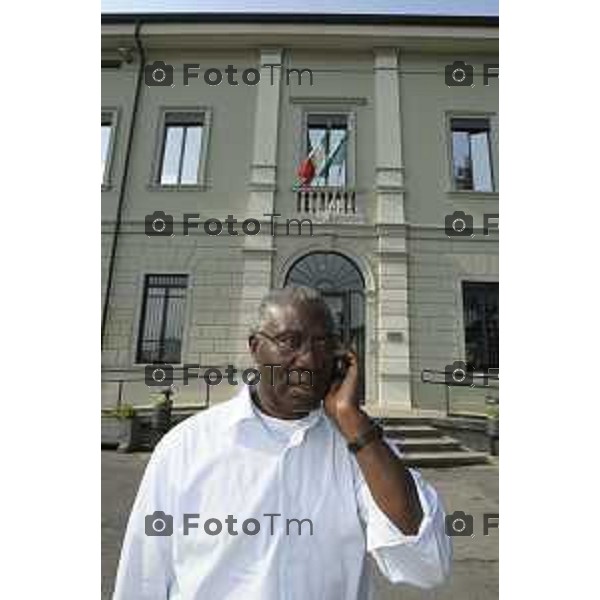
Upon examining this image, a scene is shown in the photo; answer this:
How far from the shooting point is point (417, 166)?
9625 millimetres

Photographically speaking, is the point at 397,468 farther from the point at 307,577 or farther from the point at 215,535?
the point at 215,535

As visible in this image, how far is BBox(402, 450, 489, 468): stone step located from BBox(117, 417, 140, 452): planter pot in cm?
364

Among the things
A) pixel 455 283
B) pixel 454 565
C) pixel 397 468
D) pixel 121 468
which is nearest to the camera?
pixel 397 468

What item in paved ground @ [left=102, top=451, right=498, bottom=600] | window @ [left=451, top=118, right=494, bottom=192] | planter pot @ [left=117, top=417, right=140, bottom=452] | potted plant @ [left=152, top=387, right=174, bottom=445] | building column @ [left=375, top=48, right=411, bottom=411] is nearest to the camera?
paved ground @ [left=102, top=451, right=498, bottom=600]

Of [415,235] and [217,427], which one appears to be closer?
[217,427]

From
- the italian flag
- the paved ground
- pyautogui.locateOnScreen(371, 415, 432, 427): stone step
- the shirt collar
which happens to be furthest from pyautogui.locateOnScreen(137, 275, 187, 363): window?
the shirt collar

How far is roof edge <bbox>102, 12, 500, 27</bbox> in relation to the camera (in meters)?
9.75

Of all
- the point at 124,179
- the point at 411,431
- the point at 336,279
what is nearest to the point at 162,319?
the point at 124,179

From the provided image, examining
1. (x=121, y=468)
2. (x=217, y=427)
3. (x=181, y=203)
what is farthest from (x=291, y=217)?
(x=217, y=427)

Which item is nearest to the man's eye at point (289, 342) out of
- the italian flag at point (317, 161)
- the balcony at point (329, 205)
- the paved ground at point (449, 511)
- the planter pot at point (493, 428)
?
the paved ground at point (449, 511)

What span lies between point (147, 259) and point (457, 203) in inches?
224

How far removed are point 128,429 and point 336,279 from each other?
4.29 meters

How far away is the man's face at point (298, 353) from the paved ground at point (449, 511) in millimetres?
2759

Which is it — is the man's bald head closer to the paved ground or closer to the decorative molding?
the paved ground
